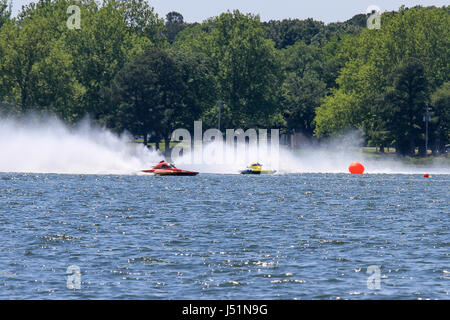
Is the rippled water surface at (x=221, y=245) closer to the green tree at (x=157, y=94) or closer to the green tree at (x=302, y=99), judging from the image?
the green tree at (x=157, y=94)

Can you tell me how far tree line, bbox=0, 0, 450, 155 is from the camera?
12488 centimetres

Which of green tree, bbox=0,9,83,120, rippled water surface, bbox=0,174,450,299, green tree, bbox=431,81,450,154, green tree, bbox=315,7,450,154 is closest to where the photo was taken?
rippled water surface, bbox=0,174,450,299

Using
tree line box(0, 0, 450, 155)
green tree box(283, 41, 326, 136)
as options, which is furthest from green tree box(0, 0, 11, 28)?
green tree box(283, 41, 326, 136)

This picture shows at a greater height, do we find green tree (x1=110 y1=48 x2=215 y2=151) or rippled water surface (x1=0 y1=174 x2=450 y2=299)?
green tree (x1=110 y1=48 x2=215 y2=151)

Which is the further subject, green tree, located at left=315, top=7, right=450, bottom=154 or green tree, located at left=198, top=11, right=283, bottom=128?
green tree, located at left=198, top=11, right=283, bottom=128

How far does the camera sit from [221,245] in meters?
35.5

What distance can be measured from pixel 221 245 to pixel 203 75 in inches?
4109

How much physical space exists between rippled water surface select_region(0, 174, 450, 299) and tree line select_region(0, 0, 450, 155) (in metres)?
59.6

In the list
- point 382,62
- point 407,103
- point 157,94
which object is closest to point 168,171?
point 157,94

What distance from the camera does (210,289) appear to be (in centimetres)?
2564

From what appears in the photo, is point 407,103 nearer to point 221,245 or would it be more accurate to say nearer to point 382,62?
point 382,62

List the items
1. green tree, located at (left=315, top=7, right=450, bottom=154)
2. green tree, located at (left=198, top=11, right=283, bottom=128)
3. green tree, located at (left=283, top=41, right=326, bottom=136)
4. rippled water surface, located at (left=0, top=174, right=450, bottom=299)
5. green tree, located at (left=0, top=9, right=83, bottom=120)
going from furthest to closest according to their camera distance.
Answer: green tree, located at (left=283, top=41, right=326, bottom=136) → green tree, located at (left=198, top=11, right=283, bottom=128) → green tree, located at (left=315, top=7, right=450, bottom=154) → green tree, located at (left=0, top=9, right=83, bottom=120) → rippled water surface, located at (left=0, top=174, right=450, bottom=299)

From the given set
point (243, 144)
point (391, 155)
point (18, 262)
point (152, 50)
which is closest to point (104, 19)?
point (152, 50)

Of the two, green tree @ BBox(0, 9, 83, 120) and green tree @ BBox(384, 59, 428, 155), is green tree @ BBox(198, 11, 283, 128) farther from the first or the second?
green tree @ BBox(0, 9, 83, 120)
